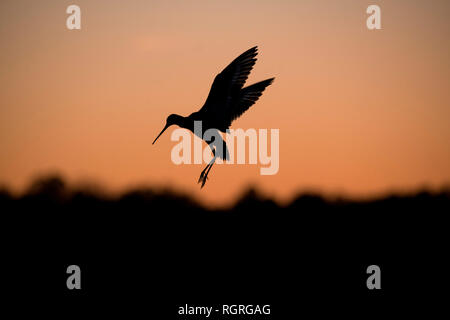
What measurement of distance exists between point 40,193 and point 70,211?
19.7 ft

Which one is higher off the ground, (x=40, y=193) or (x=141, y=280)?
(x=40, y=193)

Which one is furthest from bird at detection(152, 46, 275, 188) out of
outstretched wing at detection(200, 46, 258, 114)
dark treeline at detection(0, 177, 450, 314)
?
dark treeline at detection(0, 177, 450, 314)

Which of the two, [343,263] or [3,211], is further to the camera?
[3,211]

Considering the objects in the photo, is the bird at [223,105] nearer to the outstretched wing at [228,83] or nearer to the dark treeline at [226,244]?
the outstretched wing at [228,83]

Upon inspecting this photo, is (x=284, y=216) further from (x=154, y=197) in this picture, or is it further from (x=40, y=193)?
(x=40, y=193)

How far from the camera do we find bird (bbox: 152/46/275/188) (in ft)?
46.8

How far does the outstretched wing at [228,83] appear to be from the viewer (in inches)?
563

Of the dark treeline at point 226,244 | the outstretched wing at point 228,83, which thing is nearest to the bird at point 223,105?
the outstretched wing at point 228,83

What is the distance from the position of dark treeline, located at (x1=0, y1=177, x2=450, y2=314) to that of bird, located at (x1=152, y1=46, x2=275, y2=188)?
49.1 metres

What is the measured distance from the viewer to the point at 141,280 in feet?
242

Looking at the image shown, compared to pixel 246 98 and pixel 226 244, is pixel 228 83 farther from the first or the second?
pixel 226 244
